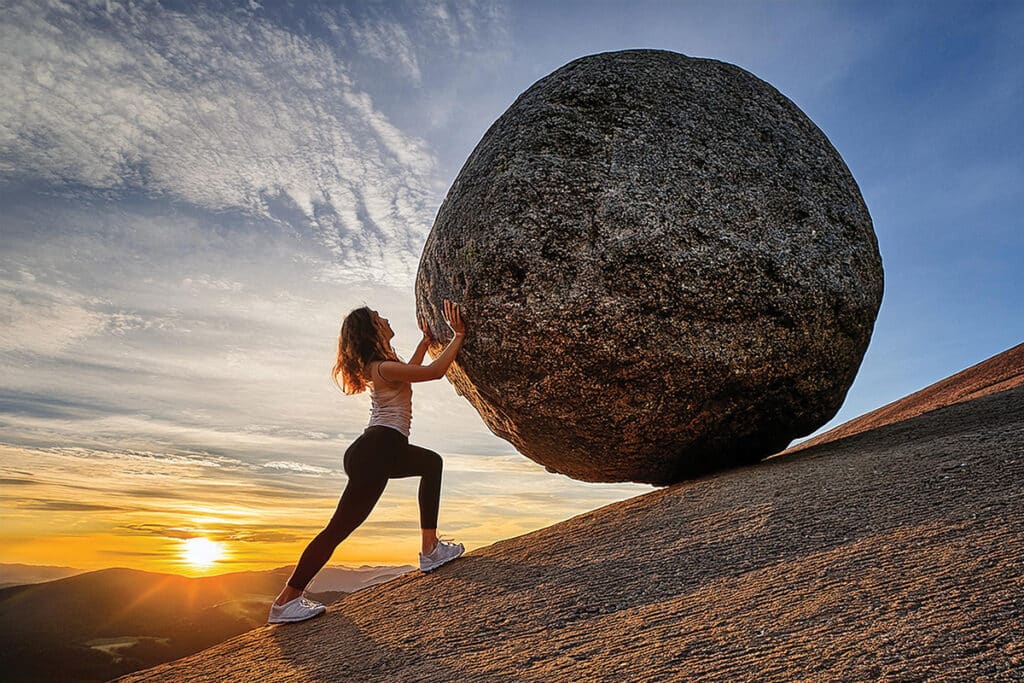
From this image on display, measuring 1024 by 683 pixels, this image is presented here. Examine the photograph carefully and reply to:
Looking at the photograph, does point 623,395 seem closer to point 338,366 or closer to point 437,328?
point 437,328

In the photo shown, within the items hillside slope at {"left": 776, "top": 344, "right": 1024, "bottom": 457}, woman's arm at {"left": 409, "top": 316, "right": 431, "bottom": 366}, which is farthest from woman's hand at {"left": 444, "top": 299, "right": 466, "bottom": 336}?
hillside slope at {"left": 776, "top": 344, "right": 1024, "bottom": 457}

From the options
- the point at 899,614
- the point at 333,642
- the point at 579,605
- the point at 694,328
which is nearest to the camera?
the point at 899,614

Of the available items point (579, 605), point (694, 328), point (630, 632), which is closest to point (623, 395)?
point (694, 328)

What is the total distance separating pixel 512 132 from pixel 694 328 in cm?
242

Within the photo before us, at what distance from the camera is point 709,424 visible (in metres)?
6.49

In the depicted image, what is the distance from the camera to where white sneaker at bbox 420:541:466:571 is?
6254 mm

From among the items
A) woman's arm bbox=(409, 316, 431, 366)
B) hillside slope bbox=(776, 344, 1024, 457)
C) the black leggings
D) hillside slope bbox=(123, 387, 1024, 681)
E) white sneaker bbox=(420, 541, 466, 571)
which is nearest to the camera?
hillside slope bbox=(123, 387, 1024, 681)

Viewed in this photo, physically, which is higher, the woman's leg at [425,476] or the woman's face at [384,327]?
the woman's face at [384,327]

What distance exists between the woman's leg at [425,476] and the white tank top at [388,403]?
20 centimetres

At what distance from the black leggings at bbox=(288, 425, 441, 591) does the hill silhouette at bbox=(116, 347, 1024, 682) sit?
0.45 meters

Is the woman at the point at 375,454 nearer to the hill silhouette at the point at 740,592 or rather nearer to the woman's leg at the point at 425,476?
the woman's leg at the point at 425,476

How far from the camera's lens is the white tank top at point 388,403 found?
5.99 m

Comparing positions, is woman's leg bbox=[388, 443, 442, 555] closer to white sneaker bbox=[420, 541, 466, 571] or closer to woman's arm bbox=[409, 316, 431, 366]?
white sneaker bbox=[420, 541, 466, 571]

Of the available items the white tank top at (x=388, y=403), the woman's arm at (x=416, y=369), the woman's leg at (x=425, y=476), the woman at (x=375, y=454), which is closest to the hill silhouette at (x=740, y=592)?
the woman at (x=375, y=454)
